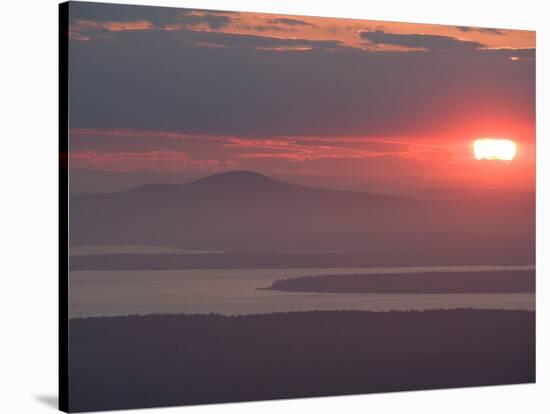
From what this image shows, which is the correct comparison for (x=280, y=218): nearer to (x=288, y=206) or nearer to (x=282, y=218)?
(x=282, y=218)

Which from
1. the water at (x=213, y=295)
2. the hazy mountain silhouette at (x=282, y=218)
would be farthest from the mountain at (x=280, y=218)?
the water at (x=213, y=295)

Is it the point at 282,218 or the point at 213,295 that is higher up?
the point at 282,218

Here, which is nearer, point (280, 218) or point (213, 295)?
point (213, 295)

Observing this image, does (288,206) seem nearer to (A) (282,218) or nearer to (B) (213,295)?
(A) (282,218)

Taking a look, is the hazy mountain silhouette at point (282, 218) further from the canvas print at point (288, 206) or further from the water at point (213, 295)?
the water at point (213, 295)

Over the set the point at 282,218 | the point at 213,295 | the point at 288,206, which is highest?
the point at 288,206

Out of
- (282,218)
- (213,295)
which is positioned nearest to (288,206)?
(282,218)

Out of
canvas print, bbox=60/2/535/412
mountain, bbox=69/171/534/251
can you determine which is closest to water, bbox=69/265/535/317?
canvas print, bbox=60/2/535/412

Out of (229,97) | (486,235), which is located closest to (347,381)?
(486,235)
